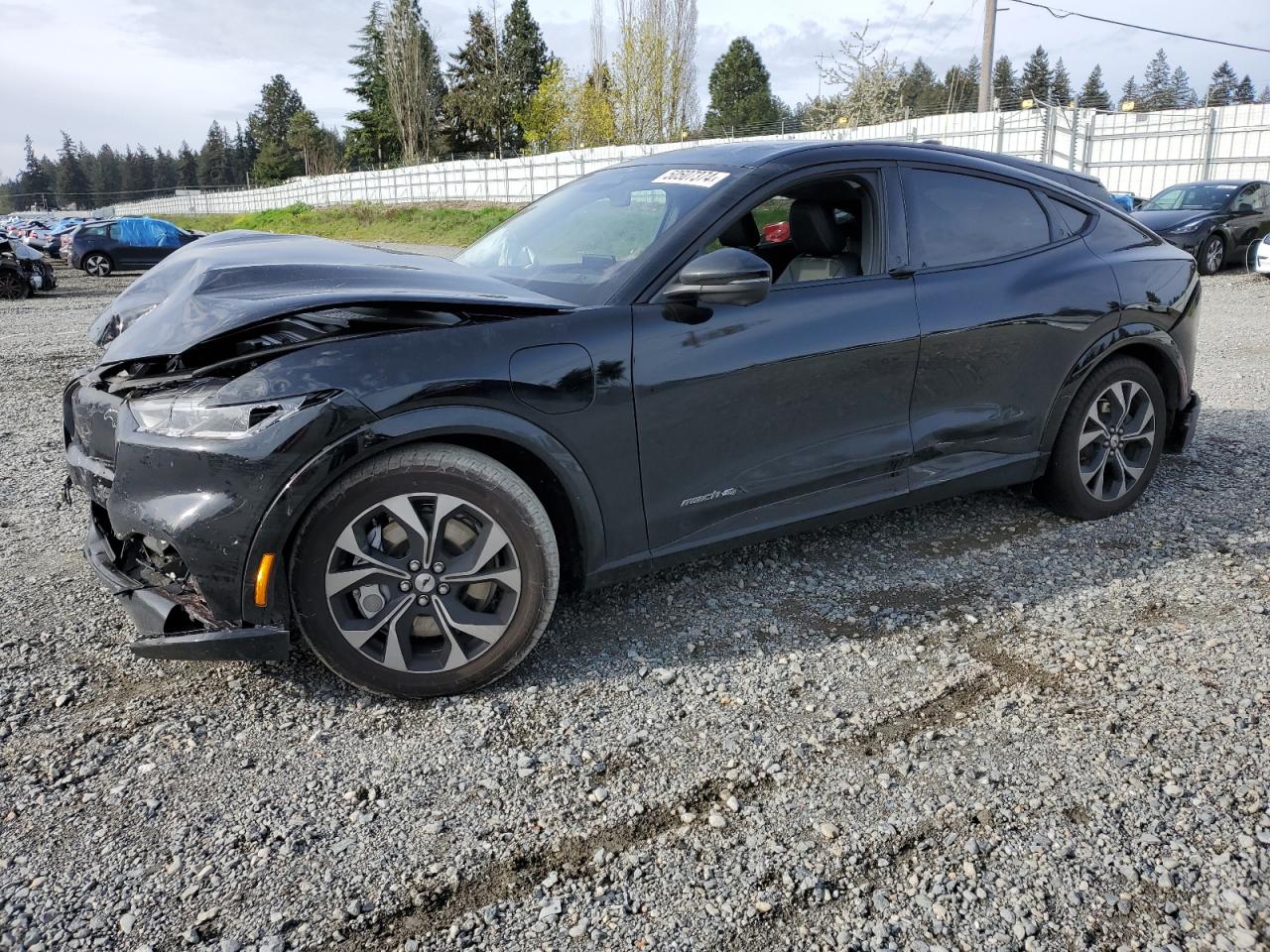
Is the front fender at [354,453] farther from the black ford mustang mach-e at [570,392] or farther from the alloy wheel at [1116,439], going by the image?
the alloy wheel at [1116,439]

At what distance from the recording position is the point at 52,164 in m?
126

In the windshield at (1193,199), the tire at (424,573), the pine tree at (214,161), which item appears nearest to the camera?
the tire at (424,573)

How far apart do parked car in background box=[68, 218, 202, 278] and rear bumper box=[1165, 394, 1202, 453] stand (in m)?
24.4

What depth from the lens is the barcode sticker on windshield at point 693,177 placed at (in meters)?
3.48

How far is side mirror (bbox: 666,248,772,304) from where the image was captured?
9.82 ft

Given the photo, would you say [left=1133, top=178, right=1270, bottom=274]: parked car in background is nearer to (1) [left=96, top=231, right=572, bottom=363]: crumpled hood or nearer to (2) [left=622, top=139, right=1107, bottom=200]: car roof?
(2) [left=622, top=139, right=1107, bottom=200]: car roof

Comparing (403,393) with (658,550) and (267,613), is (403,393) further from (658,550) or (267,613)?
(658,550)

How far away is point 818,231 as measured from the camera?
3.80 metres

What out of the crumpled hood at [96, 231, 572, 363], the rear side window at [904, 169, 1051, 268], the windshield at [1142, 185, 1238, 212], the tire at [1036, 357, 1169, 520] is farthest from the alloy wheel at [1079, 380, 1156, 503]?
the windshield at [1142, 185, 1238, 212]

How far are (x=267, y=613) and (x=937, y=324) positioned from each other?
2.64 metres

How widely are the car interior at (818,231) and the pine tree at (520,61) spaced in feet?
208

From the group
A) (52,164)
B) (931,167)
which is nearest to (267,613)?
(931,167)

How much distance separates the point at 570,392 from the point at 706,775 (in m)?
1.21

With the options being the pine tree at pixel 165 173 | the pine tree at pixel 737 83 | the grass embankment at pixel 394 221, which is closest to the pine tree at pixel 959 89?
the pine tree at pixel 737 83
